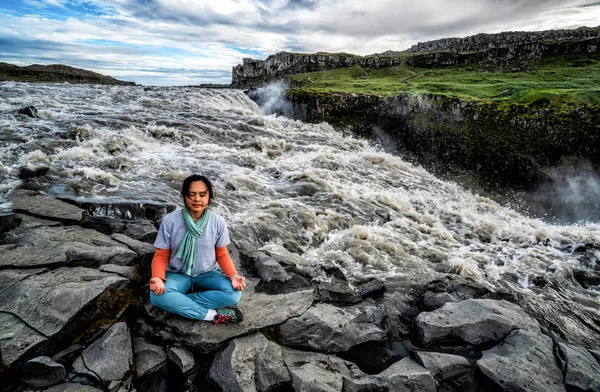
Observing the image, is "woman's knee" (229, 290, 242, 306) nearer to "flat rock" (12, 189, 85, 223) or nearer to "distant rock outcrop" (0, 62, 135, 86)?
"flat rock" (12, 189, 85, 223)

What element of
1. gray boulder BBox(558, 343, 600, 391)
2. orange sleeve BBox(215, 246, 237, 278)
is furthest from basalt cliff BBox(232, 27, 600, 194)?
orange sleeve BBox(215, 246, 237, 278)

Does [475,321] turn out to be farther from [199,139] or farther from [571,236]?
[199,139]

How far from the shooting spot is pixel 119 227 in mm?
8680

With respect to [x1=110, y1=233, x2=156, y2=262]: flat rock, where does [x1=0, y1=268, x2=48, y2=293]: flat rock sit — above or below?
above

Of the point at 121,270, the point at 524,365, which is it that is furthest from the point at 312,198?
the point at 524,365

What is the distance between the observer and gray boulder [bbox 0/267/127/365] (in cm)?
475

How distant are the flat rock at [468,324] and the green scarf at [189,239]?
499 cm

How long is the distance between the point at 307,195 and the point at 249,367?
9996 millimetres

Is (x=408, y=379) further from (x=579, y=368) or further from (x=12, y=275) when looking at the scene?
(x=12, y=275)

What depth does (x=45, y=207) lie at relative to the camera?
865 cm

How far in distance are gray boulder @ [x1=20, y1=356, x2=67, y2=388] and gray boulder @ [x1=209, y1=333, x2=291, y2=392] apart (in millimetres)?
2132

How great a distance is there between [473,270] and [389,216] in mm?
4387

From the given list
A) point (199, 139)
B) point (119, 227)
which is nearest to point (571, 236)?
point (119, 227)

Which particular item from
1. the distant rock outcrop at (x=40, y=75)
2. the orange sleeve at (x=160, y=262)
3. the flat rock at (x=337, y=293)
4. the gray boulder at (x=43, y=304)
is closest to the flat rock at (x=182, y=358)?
the orange sleeve at (x=160, y=262)
